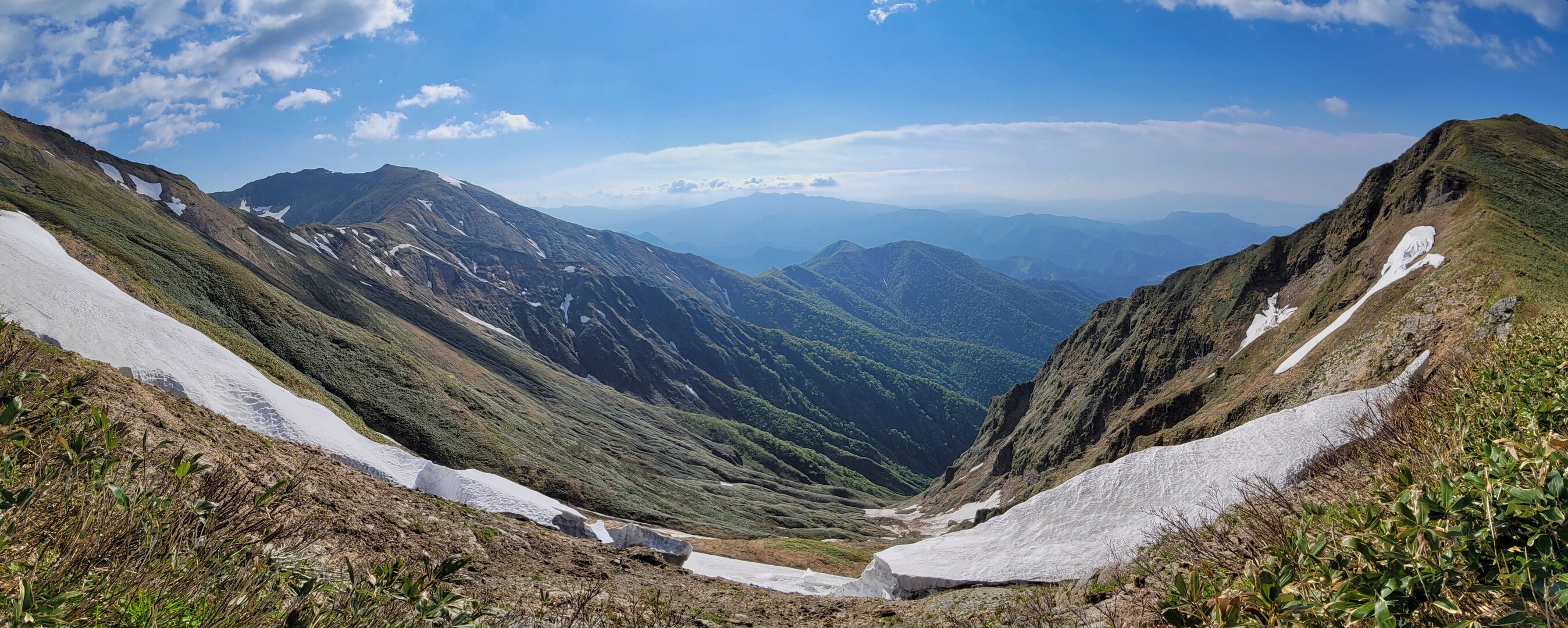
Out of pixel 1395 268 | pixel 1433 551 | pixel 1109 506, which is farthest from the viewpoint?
pixel 1395 268

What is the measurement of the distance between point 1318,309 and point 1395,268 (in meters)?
5.47

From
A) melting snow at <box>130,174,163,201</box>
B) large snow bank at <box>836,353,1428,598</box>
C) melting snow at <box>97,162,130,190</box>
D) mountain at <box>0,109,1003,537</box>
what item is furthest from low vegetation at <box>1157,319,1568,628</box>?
melting snow at <box>130,174,163,201</box>

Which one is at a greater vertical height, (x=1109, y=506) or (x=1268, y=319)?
(x=1268, y=319)

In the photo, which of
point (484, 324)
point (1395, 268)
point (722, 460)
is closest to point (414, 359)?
point (722, 460)

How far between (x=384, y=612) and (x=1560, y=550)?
7.19m

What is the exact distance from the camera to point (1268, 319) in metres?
60.9

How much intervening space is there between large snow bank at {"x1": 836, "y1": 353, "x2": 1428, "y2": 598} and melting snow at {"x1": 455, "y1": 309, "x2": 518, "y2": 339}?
13928 cm

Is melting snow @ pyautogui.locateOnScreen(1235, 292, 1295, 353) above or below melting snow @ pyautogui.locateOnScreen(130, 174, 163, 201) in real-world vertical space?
below

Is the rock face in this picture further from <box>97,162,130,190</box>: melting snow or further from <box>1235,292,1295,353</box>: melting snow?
<box>97,162,130,190</box>: melting snow

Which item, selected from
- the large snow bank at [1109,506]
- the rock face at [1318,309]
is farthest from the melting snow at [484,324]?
the large snow bank at [1109,506]

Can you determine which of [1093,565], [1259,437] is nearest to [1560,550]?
[1093,565]

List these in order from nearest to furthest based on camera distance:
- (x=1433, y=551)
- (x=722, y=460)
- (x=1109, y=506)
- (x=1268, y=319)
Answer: (x=1433, y=551) → (x=1109, y=506) → (x=1268, y=319) → (x=722, y=460)

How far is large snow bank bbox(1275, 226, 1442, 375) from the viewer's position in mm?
39656

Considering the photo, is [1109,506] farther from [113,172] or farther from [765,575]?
[113,172]
